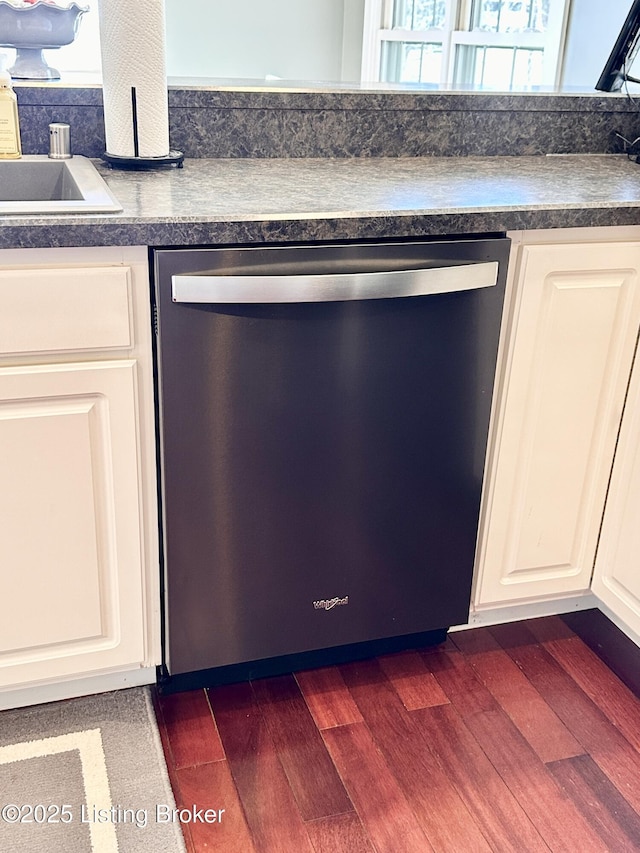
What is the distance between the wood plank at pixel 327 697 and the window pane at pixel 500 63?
2.47m

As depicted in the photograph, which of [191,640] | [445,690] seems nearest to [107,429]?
[191,640]

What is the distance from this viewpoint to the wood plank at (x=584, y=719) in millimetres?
1406

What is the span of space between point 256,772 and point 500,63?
9.60 feet

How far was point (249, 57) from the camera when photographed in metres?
4.12

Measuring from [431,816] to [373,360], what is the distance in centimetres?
72

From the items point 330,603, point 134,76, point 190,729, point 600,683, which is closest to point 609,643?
point 600,683

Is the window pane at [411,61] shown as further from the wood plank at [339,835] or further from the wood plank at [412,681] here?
the wood plank at [339,835]

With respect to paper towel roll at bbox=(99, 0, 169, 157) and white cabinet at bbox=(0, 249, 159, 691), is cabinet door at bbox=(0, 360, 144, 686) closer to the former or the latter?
white cabinet at bbox=(0, 249, 159, 691)

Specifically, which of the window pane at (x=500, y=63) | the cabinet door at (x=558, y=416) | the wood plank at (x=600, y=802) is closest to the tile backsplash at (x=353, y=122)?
the cabinet door at (x=558, y=416)

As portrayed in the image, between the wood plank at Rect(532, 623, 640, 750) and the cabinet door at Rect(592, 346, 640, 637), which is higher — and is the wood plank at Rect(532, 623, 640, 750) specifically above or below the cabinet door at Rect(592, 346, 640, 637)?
below

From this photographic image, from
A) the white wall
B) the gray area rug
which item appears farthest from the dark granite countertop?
the white wall

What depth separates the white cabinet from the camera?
116 centimetres

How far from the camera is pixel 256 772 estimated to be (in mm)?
1371

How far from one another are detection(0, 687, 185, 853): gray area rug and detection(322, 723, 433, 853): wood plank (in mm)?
286
